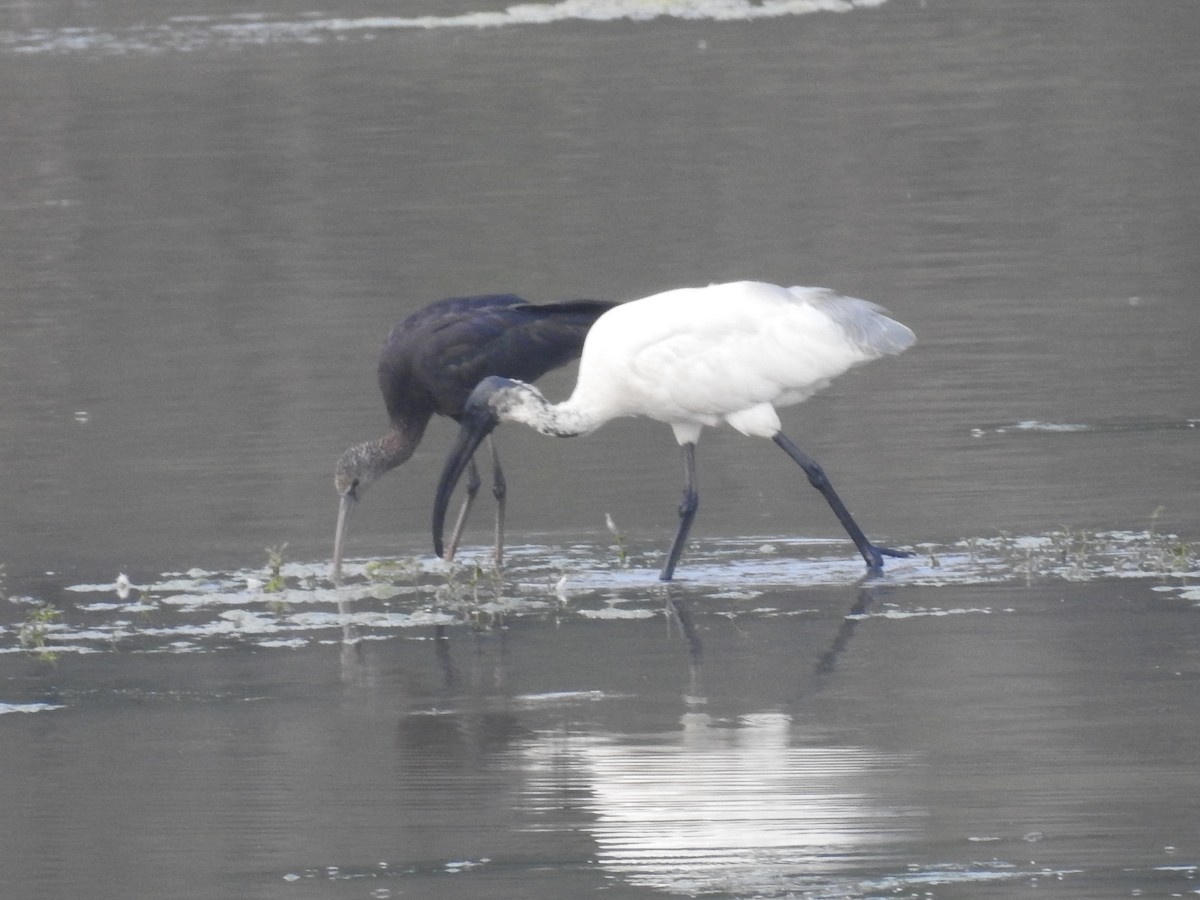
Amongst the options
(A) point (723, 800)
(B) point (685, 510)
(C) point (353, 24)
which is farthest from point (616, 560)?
(C) point (353, 24)

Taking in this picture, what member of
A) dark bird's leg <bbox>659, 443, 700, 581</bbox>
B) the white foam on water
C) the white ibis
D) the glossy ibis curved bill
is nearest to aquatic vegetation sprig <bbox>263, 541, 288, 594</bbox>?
the white ibis

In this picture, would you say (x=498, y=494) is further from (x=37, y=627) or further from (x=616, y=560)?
(x=37, y=627)

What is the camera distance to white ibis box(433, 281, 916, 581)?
9.05 meters

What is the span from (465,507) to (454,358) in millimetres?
625

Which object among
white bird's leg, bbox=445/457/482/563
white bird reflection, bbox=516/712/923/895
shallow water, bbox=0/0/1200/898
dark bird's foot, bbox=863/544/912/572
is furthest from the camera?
white bird's leg, bbox=445/457/482/563

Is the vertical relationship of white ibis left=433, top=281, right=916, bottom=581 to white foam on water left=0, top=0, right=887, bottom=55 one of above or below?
above

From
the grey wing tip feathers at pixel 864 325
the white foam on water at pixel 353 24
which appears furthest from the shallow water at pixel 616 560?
the white foam on water at pixel 353 24

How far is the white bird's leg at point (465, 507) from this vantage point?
9328 millimetres

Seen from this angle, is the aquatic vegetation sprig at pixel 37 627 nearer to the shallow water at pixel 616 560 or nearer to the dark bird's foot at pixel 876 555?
the shallow water at pixel 616 560

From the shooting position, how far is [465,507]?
9547 mm

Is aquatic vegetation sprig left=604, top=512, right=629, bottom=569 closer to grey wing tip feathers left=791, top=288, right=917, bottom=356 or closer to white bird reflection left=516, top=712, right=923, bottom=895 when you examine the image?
grey wing tip feathers left=791, top=288, right=917, bottom=356

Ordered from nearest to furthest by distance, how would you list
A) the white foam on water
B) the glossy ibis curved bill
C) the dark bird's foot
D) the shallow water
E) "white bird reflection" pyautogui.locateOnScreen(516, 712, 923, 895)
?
"white bird reflection" pyautogui.locateOnScreen(516, 712, 923, 895)
the shallow water
the dark bird's foot
the glossy ibis curved bill
the white foam on water

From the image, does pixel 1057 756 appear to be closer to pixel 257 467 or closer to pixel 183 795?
pixel 183 795

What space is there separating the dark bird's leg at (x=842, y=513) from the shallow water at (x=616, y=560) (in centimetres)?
12
